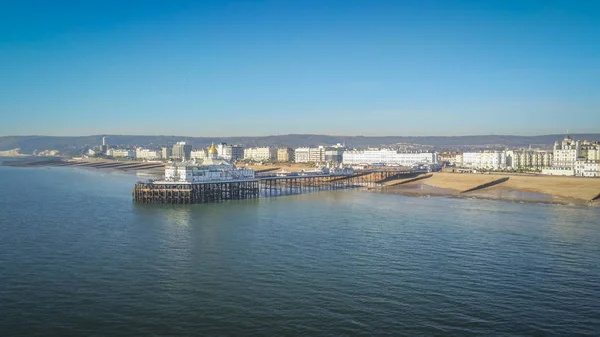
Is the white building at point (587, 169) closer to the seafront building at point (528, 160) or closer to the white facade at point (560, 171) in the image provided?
the white facade at point (560, 171)

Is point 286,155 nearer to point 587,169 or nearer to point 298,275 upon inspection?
point 587,169

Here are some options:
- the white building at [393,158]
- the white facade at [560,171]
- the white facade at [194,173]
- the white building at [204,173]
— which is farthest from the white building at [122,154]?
the white facade at [560,171]

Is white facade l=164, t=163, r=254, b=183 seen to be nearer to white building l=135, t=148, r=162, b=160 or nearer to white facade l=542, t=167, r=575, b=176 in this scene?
white facade l=542, t=167, r=575, b=176

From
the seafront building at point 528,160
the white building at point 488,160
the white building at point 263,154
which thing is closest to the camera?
the seafront building at point 528,160

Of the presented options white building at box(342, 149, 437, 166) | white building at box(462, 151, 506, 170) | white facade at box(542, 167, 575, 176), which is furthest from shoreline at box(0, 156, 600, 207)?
white building at box(342, 149, 437, 166)

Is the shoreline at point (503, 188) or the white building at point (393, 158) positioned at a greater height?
the white building at point (393, 158)

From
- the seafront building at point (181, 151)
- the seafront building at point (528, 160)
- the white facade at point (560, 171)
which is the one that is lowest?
the white facade at point (560, 171)

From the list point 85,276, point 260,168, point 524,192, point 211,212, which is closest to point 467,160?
point 260,168
